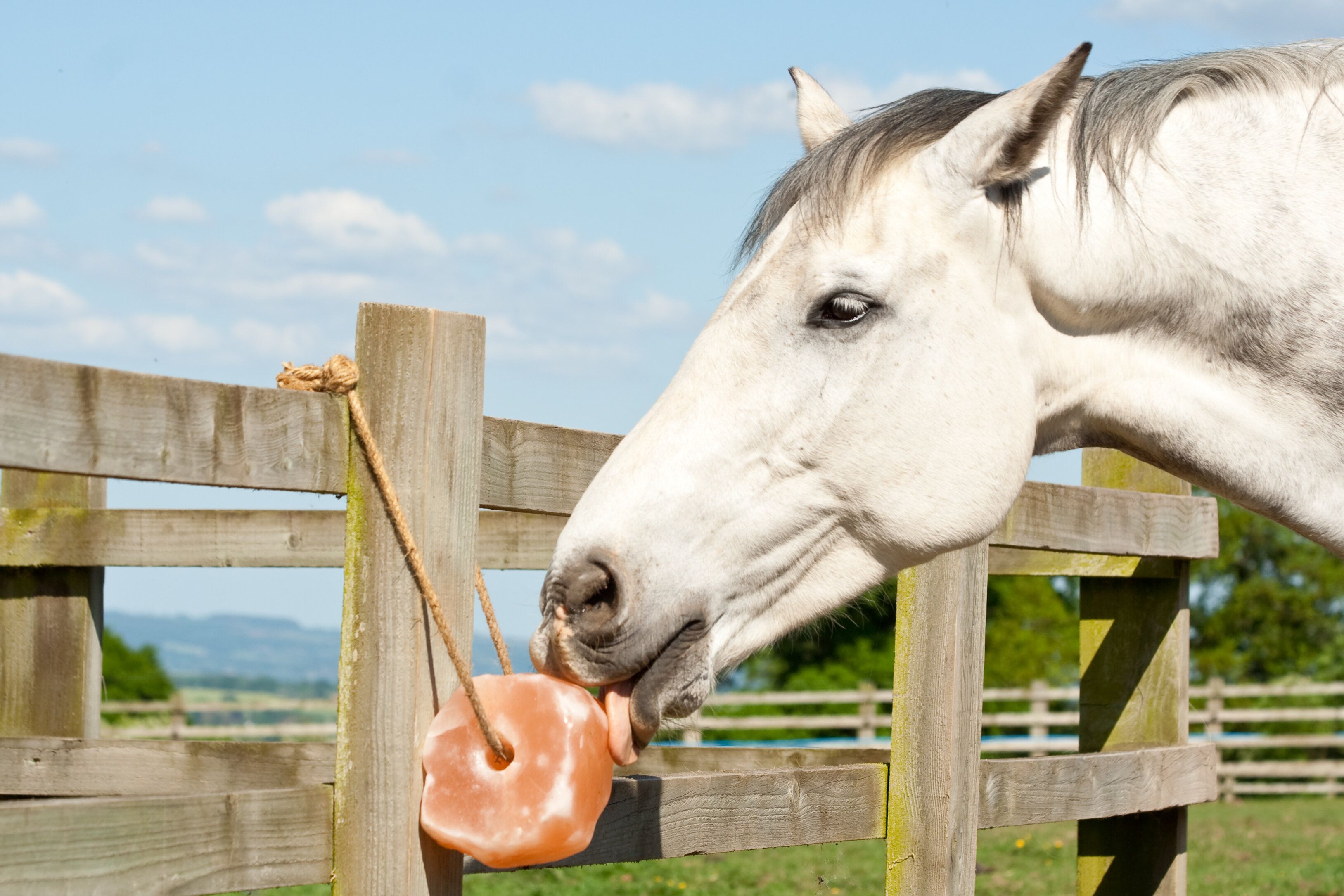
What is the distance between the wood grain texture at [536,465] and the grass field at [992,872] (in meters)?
4.01

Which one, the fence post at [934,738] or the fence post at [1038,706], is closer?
the fence post at [934,738]

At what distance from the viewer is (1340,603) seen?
33.7m

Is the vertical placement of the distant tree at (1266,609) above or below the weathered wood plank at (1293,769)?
above

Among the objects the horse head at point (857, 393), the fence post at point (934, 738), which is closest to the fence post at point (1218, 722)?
the fence post at point (934, 738)

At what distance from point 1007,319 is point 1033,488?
1004 millimetres

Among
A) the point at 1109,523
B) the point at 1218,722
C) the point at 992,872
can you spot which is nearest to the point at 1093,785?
the point at 1109,523

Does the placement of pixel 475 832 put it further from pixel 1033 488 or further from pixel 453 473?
pixel 1033 488

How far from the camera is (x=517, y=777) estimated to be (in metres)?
1.79

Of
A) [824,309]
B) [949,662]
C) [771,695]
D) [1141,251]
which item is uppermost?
[1141,251]

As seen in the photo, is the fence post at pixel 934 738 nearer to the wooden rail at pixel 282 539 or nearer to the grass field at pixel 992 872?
the wooden rail at pixel 282 539

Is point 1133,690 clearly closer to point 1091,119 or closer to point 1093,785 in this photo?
point 1093,785

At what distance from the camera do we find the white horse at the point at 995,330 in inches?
84.2

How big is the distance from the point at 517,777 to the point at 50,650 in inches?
90.8

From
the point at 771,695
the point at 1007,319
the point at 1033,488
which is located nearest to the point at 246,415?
the point at 1007,319
